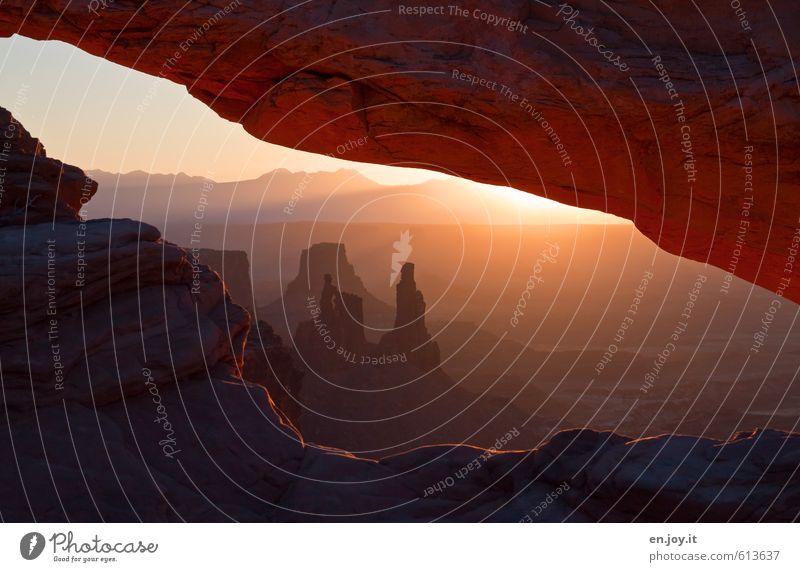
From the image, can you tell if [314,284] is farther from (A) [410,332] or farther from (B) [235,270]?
(A) [410,332]

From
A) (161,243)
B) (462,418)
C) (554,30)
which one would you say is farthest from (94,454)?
(462,418)

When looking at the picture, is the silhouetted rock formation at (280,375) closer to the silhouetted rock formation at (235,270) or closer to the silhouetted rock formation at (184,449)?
the silhouetted rock formation at (184,449)

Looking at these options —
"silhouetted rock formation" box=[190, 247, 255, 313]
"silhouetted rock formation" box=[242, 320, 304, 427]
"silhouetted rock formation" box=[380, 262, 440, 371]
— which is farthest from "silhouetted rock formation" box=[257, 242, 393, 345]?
"silhouetted rock formation" box=[242, 320, 304, 427]

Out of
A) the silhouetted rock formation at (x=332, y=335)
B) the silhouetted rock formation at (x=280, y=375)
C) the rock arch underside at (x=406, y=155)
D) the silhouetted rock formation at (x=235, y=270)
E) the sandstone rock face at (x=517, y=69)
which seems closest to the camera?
the rock arch underside at (x=406, y=155)

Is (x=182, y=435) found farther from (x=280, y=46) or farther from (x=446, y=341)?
(x=446, y=341)

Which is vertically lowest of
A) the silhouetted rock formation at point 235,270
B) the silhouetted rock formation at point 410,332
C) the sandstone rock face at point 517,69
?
the silhouetted rock formation at point 410,332

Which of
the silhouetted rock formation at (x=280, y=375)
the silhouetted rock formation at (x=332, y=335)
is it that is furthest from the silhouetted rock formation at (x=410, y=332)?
the silhouetted rock formation at (x=280, y=375)
